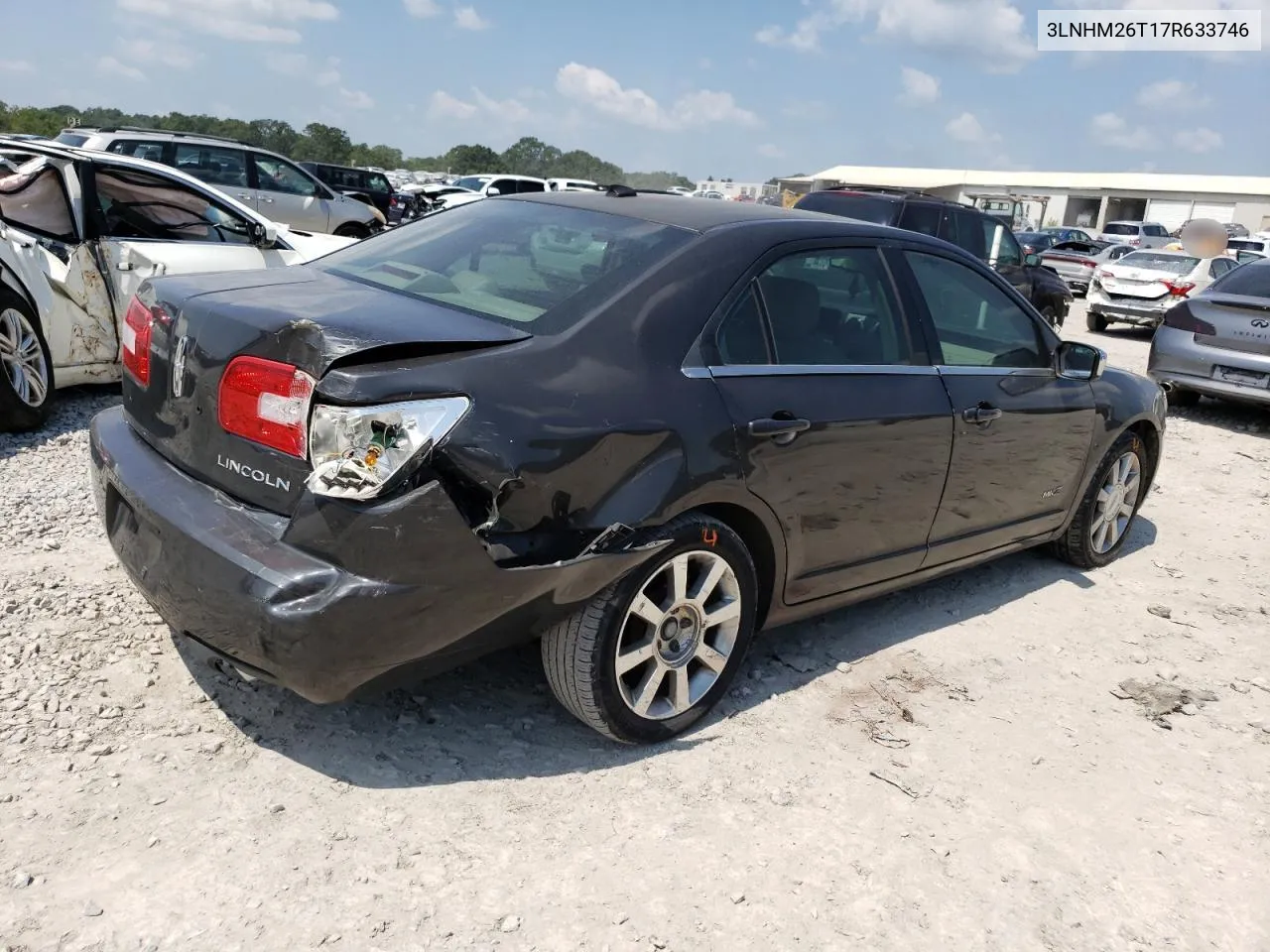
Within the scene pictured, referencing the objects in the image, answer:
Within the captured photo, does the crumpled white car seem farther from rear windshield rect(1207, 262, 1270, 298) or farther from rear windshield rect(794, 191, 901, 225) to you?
rear windshield rect(1207, 262, 1270, 298)

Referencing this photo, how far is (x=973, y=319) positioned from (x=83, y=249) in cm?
534

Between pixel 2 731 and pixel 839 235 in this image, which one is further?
pixel 839 235

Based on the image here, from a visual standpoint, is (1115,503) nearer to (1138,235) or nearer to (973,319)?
(973,319)

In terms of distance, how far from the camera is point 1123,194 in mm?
70312

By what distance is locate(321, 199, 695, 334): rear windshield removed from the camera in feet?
9.89

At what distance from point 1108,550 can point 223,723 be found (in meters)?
4.48

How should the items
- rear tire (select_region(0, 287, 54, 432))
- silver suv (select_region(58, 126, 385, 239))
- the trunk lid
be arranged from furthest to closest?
silver suv (select_region(58, 126, 385, 239)) → rear tire (select_region(0, 287, 54, 432)) → the trunk lid

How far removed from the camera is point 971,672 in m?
4.02

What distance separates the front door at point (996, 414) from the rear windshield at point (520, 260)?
121 centimetres

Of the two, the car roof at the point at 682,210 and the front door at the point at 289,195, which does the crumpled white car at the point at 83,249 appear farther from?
the front door at the point at 289,195

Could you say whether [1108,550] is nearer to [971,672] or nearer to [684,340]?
[971,672]

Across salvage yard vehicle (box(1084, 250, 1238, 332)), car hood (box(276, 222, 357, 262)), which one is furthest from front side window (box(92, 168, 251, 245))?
salvage yard vehicle (box(1084, 250, 1238, 332))

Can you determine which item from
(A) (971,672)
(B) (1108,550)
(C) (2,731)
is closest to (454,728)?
(C) (2,731)

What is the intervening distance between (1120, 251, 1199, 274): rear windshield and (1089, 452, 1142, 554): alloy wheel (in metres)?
12.2
